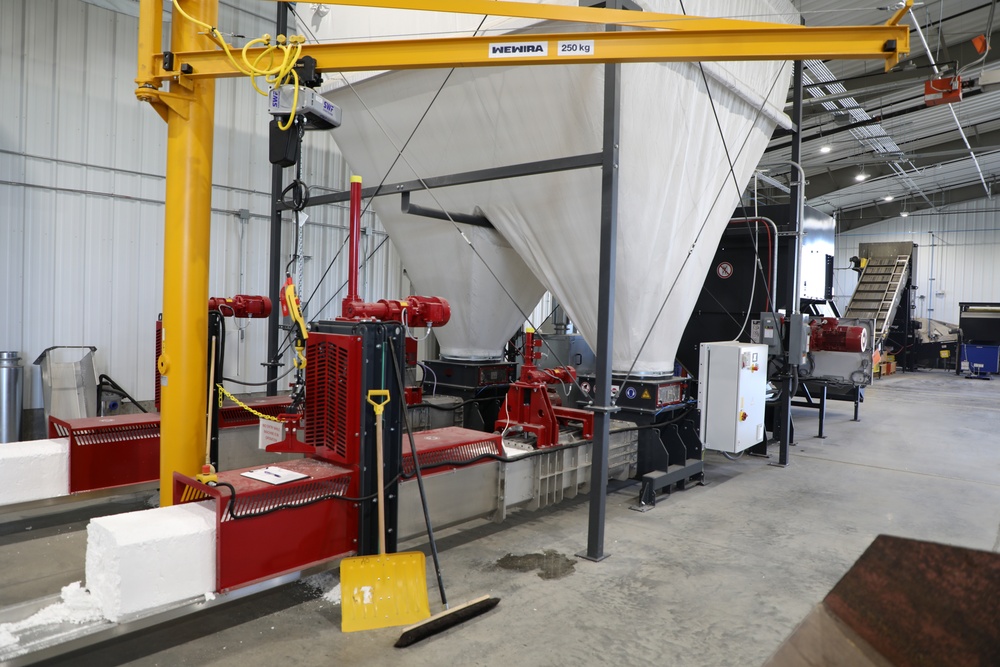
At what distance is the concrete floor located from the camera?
121 inches

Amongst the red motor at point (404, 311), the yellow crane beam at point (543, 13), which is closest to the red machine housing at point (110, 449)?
the red motor at point (404, 311)

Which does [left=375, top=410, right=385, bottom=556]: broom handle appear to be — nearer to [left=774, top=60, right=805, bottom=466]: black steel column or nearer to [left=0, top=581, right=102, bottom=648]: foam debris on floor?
[left=0, top=581, right=102, bottom=648]: foam debris on floor

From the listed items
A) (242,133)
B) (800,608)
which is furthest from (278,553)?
(242,133)

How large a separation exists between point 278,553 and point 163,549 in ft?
1.89

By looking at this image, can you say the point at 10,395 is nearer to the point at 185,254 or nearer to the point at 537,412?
the point at 185,254

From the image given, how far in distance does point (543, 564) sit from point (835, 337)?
6.28 meters

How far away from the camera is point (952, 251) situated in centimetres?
2344

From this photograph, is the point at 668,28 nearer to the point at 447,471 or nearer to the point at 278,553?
the point at 447,471

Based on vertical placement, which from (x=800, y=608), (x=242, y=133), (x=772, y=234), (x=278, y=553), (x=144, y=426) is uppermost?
(x=242, y=133)

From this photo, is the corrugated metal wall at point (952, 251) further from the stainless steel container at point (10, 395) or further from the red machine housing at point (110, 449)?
the stainless steel container at point (10, 395)

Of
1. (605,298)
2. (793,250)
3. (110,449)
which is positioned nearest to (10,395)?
(110,449)

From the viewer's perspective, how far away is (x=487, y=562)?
4207 mm

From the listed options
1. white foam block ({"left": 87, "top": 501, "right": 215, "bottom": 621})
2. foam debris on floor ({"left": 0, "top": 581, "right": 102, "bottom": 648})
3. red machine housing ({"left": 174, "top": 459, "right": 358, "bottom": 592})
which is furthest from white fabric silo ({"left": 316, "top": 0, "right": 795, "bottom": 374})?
foam debris on floor ({"left": 0, "top": 581, "right": 102, "bottom": 648})

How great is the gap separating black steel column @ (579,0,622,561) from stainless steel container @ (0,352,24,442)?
635 cm
